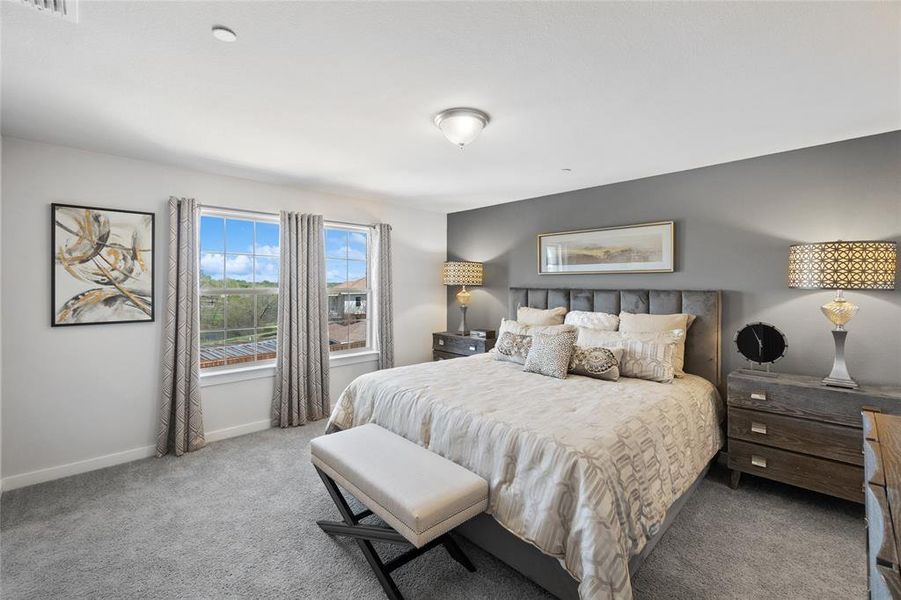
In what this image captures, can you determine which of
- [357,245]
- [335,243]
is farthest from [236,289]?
[357,245]

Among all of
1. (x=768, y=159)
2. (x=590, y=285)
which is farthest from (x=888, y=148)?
(x=590, y=285)

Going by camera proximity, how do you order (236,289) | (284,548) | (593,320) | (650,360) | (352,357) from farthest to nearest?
(352,357) → (236,289) → (593,320) → (650,360) → (284,548)

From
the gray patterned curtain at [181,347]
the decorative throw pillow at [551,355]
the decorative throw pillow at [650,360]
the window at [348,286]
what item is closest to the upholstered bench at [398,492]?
the decorative throw pillow at [551,355]

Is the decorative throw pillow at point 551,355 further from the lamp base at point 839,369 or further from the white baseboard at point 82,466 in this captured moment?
the white baseboard at point 82,466

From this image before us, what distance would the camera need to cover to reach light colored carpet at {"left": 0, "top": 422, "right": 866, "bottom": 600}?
1874 millimetres

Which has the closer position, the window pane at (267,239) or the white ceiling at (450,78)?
the white ceiling at (450,78)

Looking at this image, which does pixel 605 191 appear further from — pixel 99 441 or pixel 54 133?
pixel 99 441

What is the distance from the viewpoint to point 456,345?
4910 mm

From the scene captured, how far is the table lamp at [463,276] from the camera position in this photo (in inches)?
195

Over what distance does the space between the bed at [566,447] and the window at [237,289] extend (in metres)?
1.59

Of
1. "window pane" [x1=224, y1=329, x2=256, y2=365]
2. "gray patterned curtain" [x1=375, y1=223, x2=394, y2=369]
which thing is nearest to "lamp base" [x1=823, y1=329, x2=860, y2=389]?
"gray patterned curtain" [x1=375, y1=223, x2=394, y2=369]

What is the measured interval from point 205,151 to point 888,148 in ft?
15.4

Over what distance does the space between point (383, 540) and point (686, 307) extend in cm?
291

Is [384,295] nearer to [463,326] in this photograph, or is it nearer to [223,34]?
[463,326]
